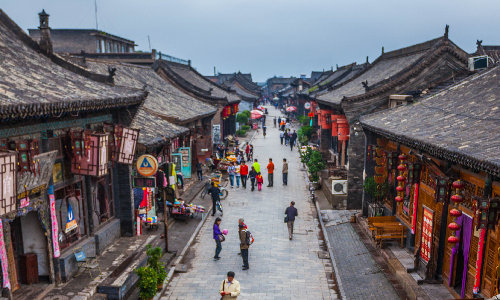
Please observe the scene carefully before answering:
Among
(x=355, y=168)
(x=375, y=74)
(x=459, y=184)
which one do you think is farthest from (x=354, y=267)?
(x=375, y=74)

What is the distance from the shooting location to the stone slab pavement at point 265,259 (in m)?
11.1

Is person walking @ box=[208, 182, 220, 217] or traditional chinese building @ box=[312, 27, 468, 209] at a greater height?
traditional chinese building @ box=[312, 27, 468, 209]

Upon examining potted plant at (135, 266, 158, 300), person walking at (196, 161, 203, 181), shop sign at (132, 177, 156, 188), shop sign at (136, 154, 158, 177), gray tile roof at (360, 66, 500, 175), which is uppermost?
gray tile roof at (360, 66, 500, 175)

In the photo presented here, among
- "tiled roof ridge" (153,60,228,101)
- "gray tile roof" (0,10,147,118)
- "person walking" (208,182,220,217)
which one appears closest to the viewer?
"gray tile roof" (0,10,147,118)

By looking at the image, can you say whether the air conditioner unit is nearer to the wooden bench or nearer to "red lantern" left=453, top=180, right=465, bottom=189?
the wooden bench

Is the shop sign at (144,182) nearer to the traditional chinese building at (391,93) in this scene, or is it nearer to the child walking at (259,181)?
the traditional chinese building at (391,93)

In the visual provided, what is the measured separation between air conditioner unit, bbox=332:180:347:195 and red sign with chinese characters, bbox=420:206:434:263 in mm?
7263

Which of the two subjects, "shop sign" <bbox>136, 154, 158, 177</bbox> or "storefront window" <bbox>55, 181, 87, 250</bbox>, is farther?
"shop sign" <bbox>136, 154, 158, 177</bbox>

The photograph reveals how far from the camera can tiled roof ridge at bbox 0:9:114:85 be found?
37.9 feet

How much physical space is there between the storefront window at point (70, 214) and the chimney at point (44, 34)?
395cm

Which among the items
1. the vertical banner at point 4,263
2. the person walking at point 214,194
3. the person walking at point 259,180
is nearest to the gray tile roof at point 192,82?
the person walking at point 259,180

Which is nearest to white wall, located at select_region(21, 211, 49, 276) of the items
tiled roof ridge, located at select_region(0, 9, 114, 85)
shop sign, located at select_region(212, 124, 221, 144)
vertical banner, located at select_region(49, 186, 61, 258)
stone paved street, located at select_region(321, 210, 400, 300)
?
vertical banner, located at select_region(49, 186, 61, 258)

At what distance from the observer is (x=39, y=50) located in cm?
1172

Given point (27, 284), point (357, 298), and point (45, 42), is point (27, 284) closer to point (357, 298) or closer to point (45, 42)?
point (45, 42)
